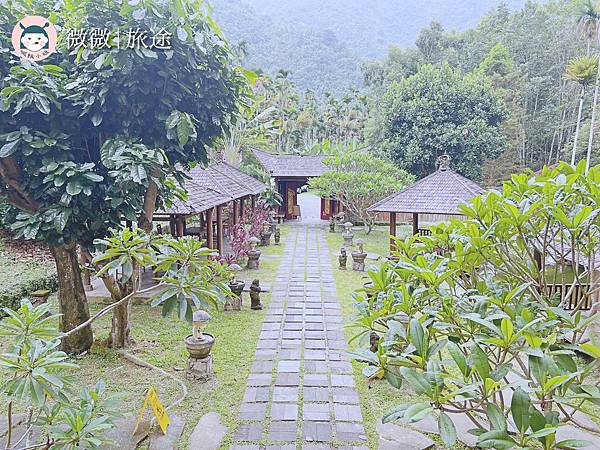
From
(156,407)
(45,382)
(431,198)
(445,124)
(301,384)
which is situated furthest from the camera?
(445,124)

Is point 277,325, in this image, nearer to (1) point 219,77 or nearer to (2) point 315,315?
(2) point 315,315

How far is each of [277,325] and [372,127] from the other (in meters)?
18.2

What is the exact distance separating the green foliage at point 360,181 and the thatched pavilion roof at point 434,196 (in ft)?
12.7

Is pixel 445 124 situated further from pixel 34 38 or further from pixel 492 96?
pixel 34 38

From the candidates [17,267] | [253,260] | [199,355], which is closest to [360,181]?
[253,260]

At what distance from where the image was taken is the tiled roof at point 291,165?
21.5 metres

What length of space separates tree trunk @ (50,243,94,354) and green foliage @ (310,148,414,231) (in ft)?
37.5

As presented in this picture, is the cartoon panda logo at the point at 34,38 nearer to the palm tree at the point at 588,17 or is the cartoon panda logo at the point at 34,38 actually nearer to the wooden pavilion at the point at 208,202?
the wooden pavilion at the point at 208,202

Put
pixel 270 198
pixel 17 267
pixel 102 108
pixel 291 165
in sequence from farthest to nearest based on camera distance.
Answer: pixel 291 165 → pixel 270 198 → pixel 17 267 → pixel 102 108

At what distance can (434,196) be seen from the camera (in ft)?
37.3

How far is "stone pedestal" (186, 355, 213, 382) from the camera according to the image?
5.04 meters

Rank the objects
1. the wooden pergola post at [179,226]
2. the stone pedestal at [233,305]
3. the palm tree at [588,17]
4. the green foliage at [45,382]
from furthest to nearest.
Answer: the palm tree at [588,17], the wooden pergola post at [179,226], the stone pedestal at [233,305], the green foliage at [45,382]

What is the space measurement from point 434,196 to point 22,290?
915 centimetres

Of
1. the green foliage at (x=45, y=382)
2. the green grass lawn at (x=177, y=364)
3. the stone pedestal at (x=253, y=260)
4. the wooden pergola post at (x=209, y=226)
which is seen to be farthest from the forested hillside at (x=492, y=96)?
the green foliage at (x=45, y=382)
